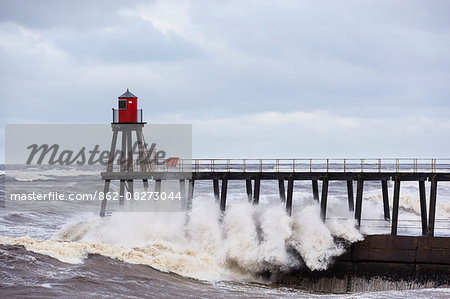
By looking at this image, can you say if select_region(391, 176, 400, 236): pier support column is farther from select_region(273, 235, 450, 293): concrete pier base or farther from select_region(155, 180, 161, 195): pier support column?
select_region(155, 180, 161, 195): pier support column

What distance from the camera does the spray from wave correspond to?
941 inches

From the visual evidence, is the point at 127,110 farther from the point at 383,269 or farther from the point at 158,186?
the point at 383,269

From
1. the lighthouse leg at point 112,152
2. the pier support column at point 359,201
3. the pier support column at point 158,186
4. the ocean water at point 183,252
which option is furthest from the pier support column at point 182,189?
the pier support column at point 359,201

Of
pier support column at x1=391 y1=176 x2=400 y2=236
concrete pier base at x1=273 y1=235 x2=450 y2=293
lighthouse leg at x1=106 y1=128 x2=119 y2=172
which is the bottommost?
concrete pier base at x1=273 y1=235 x2=450 y2=293

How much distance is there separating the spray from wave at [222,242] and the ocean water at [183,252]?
0.13 feet

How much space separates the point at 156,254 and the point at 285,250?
4.89m

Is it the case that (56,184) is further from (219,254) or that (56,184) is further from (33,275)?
(33,275)

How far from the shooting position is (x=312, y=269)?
24.1m

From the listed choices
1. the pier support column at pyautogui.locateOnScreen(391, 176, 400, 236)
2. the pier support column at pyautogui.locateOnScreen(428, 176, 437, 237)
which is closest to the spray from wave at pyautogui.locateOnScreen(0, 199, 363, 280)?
the pier support column at pyautogui.locateOnScreen(391, 176, 400, 236)

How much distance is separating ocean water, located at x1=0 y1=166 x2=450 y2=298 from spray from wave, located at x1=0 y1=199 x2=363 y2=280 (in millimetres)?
38

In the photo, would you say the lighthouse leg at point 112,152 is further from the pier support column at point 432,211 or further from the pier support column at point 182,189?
the pier support column at point 432,211

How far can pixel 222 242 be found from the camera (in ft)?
85.0

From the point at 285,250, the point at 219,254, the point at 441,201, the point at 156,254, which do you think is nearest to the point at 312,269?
the point at 285,250

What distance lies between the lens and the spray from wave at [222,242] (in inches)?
941
